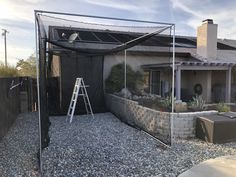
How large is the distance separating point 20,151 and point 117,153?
195 centimetres

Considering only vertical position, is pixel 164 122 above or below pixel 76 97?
below

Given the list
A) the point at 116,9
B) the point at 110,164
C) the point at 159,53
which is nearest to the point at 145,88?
the point at 159,53

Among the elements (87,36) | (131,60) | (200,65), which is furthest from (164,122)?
(87,36)

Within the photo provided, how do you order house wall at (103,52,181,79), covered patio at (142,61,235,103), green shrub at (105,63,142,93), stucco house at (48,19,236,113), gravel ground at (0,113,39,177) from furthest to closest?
house wall at (103,52,181,79)
green shrub at (105,63,142,93)
covered patio at (142,61,235,103)
stucco house at (48,19,236,113)
gravel ground at (0,113,39,177)

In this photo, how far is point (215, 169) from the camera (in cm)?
378

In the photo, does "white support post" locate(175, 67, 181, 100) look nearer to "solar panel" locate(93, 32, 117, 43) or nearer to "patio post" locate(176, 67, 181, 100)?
"patio post" locate(176, 67, 181, 100)

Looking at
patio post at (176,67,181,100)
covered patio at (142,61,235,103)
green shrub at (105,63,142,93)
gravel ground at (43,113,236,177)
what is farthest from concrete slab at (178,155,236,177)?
green shrub at (105,63,142,93)

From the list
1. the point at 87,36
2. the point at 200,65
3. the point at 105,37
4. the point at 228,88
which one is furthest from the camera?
the point at 105,37

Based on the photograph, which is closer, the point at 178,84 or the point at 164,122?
the point at 164,122

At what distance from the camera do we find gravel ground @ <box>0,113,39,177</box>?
146 inches

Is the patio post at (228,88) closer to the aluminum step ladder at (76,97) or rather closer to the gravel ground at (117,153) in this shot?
the gravel ground at (117,153)

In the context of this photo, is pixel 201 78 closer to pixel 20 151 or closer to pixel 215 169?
pixel 215 169

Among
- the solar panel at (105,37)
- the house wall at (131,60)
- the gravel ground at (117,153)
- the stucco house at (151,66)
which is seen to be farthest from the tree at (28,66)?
the gravel ground at (117,153)

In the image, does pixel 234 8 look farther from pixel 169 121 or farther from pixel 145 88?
pixel 169 121
